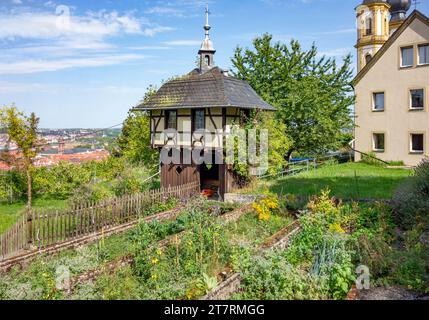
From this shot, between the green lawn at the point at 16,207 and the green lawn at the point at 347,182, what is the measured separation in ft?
34.3

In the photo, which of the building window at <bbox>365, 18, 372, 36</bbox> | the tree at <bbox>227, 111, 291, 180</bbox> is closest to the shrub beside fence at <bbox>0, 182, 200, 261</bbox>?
the tree at <bbox>227, 111, 291, 180</bbox>

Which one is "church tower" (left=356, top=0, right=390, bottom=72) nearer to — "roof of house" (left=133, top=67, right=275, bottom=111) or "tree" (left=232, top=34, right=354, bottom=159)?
"tree" (left=232, top=34, right=354, bottom=159)

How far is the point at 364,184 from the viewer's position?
18.0 meters

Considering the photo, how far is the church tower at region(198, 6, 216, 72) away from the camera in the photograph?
21.2m

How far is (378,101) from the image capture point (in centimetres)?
Result: 2558

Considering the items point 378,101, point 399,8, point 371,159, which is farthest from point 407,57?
point 399,8

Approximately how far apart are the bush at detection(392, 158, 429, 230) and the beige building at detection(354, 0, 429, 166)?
39.1ft

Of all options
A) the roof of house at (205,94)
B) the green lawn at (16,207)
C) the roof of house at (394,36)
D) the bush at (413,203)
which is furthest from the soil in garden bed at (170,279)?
the roof of house at (394,36)

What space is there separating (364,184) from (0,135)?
60.2 ft

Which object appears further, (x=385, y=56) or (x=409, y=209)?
(x=385, y=56)

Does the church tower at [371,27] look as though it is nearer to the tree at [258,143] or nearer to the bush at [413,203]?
the tree at [258,143]
